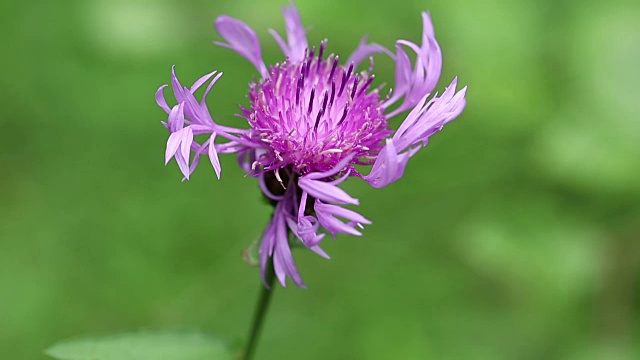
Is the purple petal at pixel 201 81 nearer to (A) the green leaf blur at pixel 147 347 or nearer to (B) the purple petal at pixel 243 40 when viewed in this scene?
(B) the purple petal at pixel 243 40

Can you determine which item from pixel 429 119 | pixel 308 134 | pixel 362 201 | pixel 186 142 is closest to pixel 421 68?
pixel 429 119

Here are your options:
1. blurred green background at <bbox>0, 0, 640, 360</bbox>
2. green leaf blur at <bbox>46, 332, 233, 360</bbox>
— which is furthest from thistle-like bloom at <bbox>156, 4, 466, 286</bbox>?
blurred green background at <bbox>0, 0, 640, 360</bbox>

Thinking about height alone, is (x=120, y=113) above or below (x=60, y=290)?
above

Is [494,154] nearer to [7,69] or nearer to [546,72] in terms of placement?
[546,72]

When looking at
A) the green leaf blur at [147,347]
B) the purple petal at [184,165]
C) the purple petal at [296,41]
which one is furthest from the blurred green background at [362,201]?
the purple petal at [184,165]

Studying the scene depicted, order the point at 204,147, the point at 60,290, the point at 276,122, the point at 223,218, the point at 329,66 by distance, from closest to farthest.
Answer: the point at 204,147 < the point at 276,122 < the point at 329,66 < the point at 60,290 < the point at 223,218

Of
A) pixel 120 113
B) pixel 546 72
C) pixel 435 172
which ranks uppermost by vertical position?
pixel 546 72

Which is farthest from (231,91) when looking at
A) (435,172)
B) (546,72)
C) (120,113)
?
(546,72)
